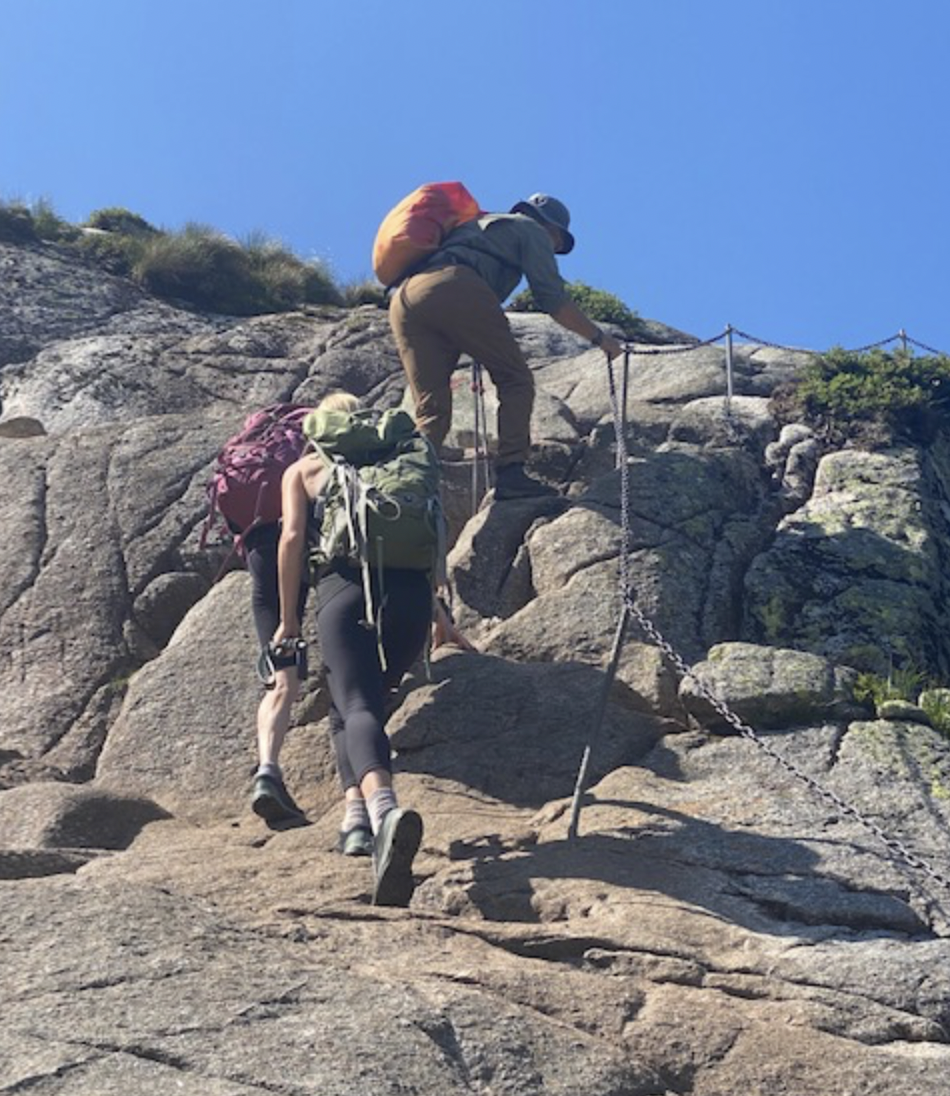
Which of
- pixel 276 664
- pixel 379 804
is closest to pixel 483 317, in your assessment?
pixel 276 664

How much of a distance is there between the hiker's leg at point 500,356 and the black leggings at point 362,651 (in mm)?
4695

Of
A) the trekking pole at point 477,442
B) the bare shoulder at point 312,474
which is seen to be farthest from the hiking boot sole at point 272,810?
the trekking pole at point 477,442

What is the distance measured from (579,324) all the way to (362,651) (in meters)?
5.79

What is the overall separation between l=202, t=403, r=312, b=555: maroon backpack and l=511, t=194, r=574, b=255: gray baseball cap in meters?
3.94

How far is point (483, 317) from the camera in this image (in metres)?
13.6

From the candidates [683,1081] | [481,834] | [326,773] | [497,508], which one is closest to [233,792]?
[326,773]

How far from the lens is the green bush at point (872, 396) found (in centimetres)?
1605

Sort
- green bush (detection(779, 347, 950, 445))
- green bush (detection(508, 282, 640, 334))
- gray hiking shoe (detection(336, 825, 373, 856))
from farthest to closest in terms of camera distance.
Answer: green bush (detection(508, 282, 640, 334)) < green bush (detection(779, 347, 950, 445)) < gray hiking shoe (detection(336, 825, 373, 856))

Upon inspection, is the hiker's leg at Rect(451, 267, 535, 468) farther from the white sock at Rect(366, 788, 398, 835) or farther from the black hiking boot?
the white sock at Rect(366, 788, 398, 835)

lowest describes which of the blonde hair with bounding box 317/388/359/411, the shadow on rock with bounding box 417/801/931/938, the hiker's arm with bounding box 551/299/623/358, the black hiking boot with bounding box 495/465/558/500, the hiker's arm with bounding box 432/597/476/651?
the shadow on rock with bounding box 417/801/931/938

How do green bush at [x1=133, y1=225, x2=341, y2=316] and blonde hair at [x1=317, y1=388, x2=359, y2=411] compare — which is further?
green bush at [x1=133, y1=225, x2=341, y2=316]

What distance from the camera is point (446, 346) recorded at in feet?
45.6

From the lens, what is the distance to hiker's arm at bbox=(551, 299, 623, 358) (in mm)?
13766

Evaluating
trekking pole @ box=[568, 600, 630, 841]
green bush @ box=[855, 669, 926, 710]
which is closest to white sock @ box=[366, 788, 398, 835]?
trekking pole @ box=[568, 600, 630, 841]
